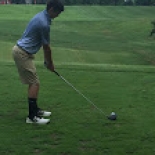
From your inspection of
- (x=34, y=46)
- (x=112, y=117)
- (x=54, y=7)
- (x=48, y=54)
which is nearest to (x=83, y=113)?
(x=112, y=117)

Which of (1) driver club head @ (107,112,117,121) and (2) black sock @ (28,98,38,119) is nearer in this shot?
(2) black sock @ (28,98,38,119)

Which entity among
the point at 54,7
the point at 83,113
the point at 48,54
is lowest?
the point at 83,113

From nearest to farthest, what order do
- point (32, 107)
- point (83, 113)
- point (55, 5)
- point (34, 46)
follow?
point (55, 5) → point (34, 46) → point (32, 107) → point (83, 113)

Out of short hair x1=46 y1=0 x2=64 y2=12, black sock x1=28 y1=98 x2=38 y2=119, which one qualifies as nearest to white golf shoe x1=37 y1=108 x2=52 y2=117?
black sock x1=28 y1=98 x2=38 y2=119

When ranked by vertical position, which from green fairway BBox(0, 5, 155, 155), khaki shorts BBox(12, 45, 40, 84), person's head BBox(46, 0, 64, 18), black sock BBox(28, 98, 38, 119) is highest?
person's head BBox(46, 0, 64, 18)

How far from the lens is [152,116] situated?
242 inches

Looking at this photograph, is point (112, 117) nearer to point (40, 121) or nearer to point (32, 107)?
point (40, 121)

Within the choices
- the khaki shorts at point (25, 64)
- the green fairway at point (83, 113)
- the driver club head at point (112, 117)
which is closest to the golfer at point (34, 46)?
the khaki shorts at point (25, 64)

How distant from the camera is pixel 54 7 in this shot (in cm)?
538

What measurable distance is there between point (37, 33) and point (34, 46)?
0.23m

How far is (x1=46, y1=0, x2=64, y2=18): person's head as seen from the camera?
5.36m

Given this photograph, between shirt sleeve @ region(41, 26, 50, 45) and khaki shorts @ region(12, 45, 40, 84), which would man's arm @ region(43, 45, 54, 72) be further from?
khaki shorts @ region(12, 45, 40, 84)

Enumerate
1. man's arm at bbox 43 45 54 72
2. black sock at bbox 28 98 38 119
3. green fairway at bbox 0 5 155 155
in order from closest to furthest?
1. green fairway at bbox 0 5 155 155
2. man's arm at bbox 43 45 54 72
3. black sock at bbox 28 98 38 119

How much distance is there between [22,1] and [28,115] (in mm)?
55400
